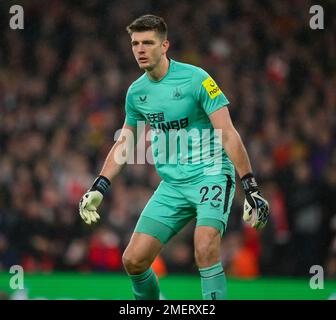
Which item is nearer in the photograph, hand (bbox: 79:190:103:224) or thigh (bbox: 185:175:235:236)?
thigh (bbox: 185:175:235:236)

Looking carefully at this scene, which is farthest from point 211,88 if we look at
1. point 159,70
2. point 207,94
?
point 159,70

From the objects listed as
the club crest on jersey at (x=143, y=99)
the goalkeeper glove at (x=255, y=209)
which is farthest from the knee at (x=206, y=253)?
the club crest on jersey at (x=143, y=99)

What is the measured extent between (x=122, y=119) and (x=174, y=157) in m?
6.52

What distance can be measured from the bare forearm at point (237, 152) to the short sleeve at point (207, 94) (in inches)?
9.8

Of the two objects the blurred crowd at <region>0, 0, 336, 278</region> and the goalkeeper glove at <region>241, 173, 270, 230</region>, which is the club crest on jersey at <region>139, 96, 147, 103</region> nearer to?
the goalkeeper glove at <region>241, 173, 270, 230</region>

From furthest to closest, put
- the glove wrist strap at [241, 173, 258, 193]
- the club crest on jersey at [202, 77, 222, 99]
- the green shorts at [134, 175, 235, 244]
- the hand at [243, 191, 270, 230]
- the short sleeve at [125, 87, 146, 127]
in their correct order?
the short sleeve at [125, 87, 146, 127] → the club crest on jersey at [202, 77, 222, 99] → the green shorts at [134, 175, 235, 244] → the glove wrist strap at [241, 173, 258, 193] → the hand at [243, 191, 270, 230]

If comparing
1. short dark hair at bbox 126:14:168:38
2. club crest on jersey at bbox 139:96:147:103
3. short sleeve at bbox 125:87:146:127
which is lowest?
short sleeve at bbox 125:87:146:127

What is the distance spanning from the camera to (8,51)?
49.0ft

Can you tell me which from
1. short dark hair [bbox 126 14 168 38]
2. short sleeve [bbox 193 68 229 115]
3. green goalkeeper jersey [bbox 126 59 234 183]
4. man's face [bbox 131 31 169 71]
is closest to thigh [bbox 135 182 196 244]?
green goalkeeper jersey [bbox 126 59 234 183]

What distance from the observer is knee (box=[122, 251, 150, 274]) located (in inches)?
263

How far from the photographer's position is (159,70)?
6891mm

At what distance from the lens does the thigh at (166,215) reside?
6.75 m

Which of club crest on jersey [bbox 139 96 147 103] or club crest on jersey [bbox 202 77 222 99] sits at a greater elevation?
club crest on jersey [bbox 202 77 222 99]

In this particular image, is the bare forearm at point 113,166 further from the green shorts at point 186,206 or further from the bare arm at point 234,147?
the bare arm at point 234,147
